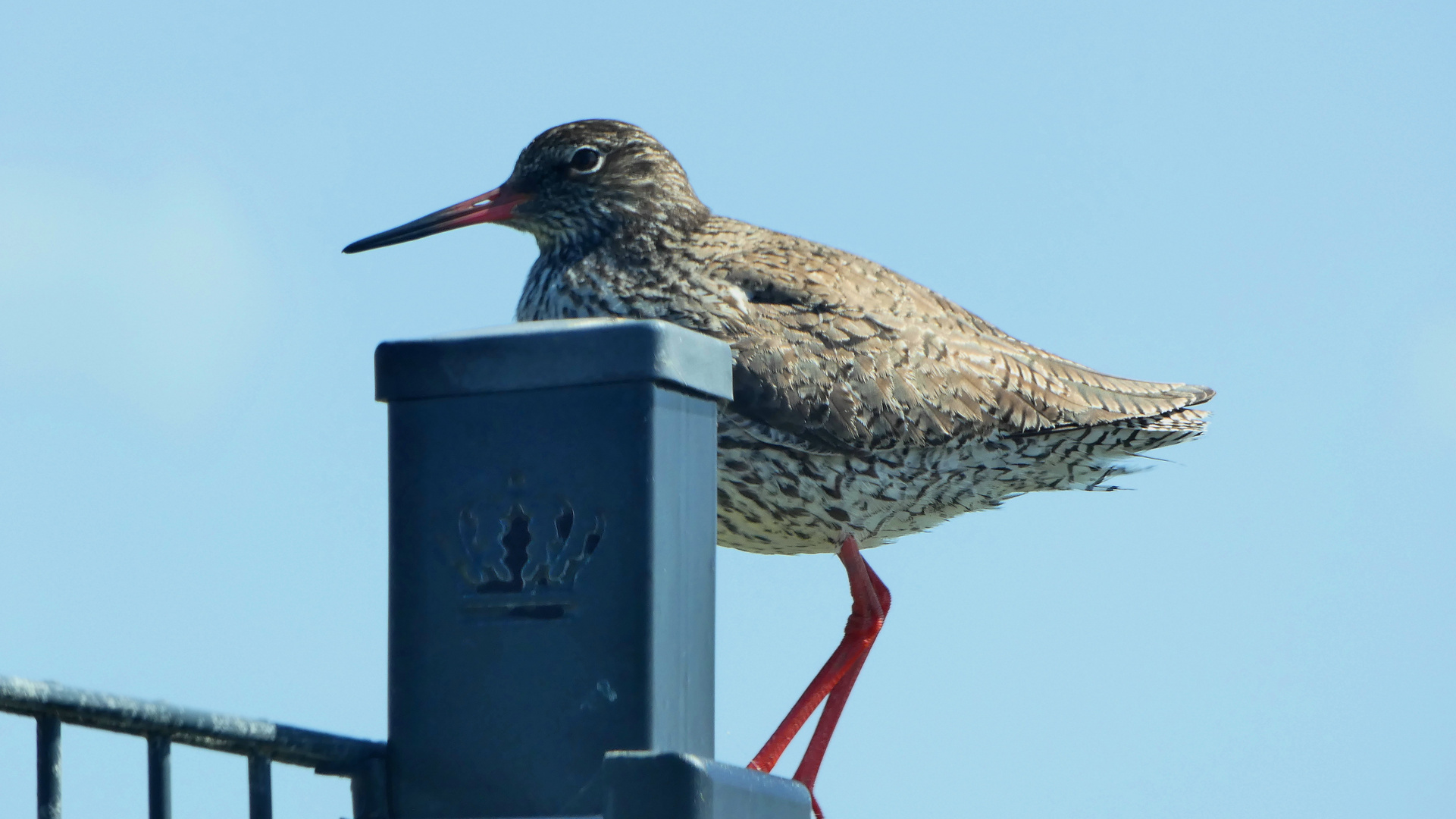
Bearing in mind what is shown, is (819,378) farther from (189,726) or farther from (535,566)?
(189,726)

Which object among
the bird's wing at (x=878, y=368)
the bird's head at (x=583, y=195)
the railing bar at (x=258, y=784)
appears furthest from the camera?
the bird's head at (x=583, y=195)

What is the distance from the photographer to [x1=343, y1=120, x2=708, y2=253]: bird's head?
8.48 metres

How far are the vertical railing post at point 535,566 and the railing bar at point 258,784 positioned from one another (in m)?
0.27

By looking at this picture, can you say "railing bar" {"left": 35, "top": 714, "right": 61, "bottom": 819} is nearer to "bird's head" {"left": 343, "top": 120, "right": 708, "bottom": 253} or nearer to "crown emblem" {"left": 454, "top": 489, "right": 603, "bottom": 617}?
"crown emblem" {"left": 454, "top": 489, "right": 603, "bottom": 617}

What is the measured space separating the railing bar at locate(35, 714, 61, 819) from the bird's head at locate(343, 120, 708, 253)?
5.88m

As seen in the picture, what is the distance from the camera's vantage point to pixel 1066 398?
8.07 metres

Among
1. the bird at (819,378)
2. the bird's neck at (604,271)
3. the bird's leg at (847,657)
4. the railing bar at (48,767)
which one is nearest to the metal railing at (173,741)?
the railing bar at (48,767)

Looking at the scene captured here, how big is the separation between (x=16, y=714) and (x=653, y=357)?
4.19 ft

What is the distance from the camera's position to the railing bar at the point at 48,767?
8.59 feet

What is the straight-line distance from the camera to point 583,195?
28.1 ft

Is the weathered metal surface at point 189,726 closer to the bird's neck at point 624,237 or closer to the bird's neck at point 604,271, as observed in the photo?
the bird's neck at point 604,271

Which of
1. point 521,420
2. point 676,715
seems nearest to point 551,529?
point 521,420

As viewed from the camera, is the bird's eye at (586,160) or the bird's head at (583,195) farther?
the bird's eye at (586,160)

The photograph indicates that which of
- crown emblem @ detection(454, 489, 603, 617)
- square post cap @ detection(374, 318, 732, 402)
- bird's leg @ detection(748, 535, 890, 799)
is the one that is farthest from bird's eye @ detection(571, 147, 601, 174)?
crown emblem @ detection(454, 489, 603, 617)
